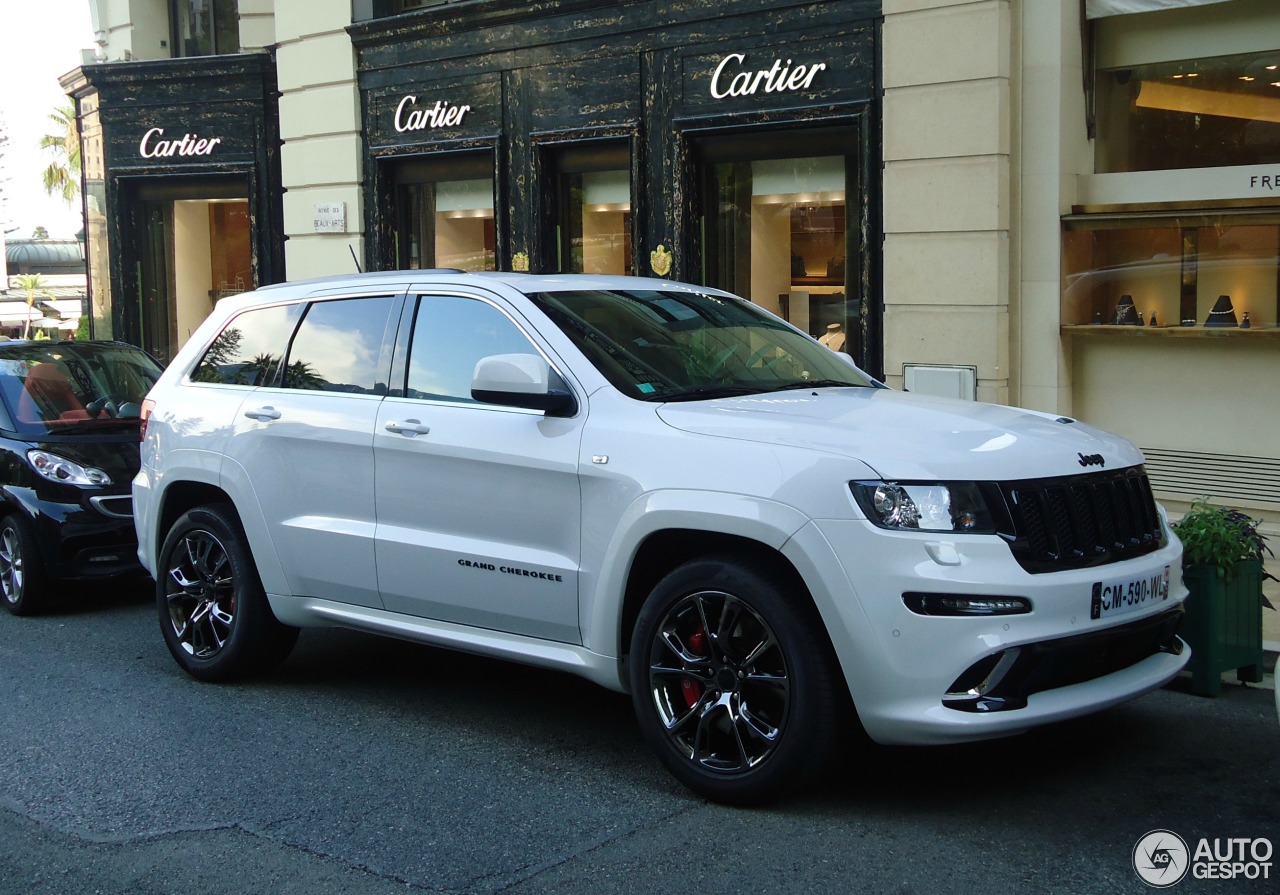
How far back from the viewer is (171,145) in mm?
19172

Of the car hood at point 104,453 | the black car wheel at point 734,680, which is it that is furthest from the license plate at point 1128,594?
the car hood at point 104,453

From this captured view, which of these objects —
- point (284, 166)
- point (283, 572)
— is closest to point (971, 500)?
point (283, 572)

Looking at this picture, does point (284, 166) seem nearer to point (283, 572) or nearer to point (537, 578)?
point (283, 572)

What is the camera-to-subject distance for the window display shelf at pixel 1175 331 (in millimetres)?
10086

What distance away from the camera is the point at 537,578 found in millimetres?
5344

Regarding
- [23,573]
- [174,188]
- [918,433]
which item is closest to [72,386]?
[23,573]

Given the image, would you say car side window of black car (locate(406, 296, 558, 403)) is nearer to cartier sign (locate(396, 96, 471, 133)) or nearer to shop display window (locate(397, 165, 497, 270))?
shop display window (locate(397, 165, 497, 270))

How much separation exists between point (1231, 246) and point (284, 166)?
11.2 metres

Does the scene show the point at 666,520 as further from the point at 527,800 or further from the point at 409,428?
the point at 409,428

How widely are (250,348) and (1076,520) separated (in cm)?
394

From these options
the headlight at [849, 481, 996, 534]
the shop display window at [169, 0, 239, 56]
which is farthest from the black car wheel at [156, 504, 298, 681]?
the shop display window at [169, 0, 239, 56]

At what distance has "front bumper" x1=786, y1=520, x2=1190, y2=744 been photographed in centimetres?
439

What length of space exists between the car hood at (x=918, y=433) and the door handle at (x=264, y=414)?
210 centimetres

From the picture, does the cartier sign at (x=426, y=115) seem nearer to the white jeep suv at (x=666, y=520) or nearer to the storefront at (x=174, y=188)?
the storefront at (x=174, y=188)
